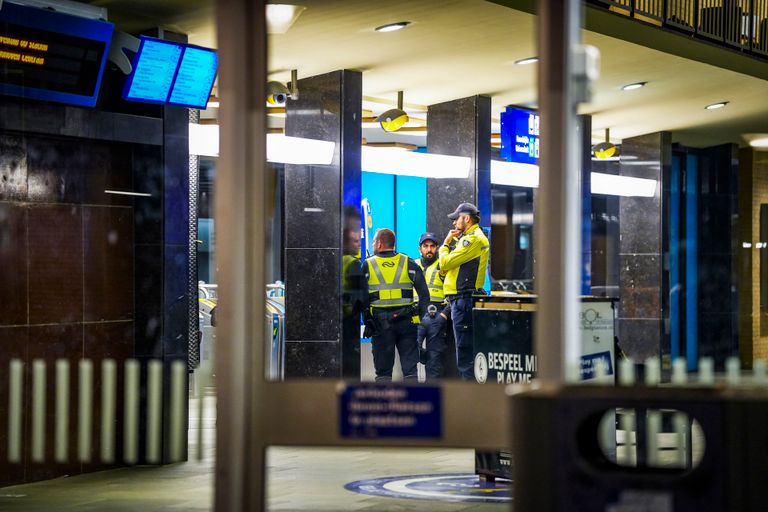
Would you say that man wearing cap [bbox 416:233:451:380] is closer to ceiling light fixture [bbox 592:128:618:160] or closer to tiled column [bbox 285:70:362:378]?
tiled column [bbox 285:70:362:378]

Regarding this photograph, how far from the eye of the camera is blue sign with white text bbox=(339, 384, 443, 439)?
5.22m

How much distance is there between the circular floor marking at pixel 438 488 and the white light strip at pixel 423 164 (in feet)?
14.6

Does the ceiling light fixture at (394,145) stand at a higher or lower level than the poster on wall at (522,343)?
higher

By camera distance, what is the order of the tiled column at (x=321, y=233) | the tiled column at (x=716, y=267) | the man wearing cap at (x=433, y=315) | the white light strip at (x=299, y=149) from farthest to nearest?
the tiled column at (x=716, y=267) → the tiled column at (x=321, y=233) → the man wearing cap at (x=433, y=315) → the white light strip at (x=299, y=149)

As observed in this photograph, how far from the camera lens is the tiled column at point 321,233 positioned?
10.8m

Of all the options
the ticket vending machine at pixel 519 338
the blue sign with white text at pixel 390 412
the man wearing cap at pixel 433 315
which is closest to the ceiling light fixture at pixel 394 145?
the man wearing cap at pixel 433 315

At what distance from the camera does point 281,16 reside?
21.7 feet

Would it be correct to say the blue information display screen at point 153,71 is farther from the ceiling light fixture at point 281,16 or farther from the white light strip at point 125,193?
the ceiling light fixture at point 281,16

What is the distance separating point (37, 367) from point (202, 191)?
1.48 m

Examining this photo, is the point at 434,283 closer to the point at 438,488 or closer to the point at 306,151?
the point at 306,151

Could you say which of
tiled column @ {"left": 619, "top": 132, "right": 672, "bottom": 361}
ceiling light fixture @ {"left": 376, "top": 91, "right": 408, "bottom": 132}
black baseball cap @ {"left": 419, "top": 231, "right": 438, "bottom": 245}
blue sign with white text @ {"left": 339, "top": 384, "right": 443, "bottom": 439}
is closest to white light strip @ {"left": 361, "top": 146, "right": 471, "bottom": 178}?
ceiling light fixture @ {"left": 376, "top": 91, "right": 408, "bottom": 132}

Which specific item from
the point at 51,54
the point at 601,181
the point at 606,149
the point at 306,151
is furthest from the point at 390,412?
the point at 601,181

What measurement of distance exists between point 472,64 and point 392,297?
210 centimetres

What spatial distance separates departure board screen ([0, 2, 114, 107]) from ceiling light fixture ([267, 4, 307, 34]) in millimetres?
1536
